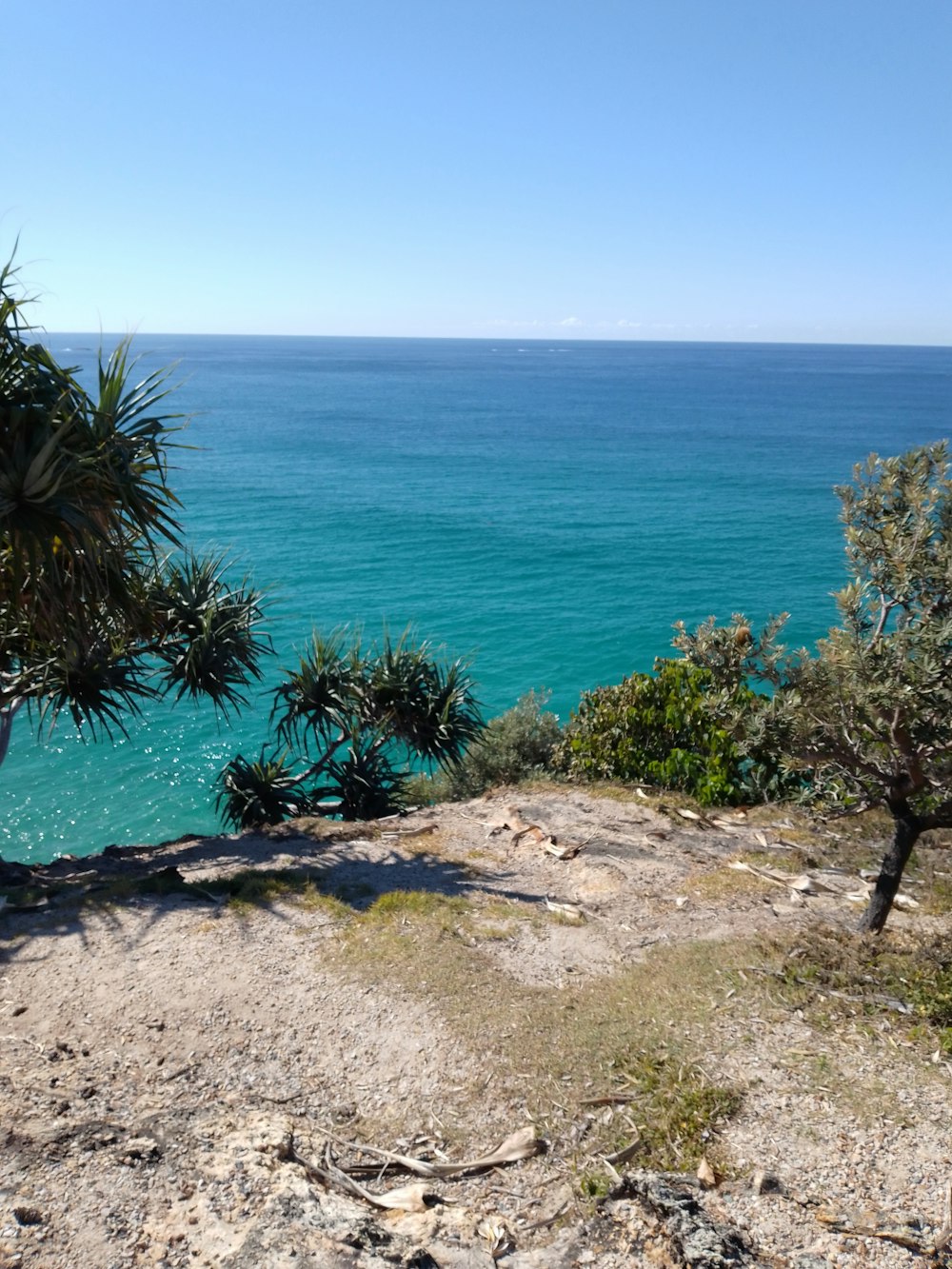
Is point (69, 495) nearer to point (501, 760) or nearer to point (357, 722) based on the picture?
point (357, 722)

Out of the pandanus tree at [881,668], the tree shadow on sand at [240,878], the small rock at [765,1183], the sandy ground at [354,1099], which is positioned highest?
the pandanus tree at [881,668]

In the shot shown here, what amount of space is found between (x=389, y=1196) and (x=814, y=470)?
77.1 metres

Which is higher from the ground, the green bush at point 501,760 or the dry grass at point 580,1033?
the dry grass at point 580,1033

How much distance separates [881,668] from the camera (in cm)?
690

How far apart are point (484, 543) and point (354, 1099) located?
45103mm

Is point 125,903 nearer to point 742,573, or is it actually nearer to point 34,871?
point 34,871

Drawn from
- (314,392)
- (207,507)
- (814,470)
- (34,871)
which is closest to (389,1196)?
(34,871)

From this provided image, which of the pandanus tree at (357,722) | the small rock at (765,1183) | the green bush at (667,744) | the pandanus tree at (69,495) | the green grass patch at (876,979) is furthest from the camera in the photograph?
the green bush at (667,744)

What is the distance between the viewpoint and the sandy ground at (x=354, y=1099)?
4.99m

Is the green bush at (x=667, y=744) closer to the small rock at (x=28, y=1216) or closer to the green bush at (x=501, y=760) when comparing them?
the green bush at (x=501, y=760)

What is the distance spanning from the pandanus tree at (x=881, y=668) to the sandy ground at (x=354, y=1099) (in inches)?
79.4

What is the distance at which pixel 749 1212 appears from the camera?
17.0 feet

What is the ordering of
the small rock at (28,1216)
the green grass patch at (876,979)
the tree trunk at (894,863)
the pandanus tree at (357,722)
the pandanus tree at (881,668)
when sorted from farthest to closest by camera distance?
the pandanus tree at (357,722) < the tree trunk at (894,863) < the green grass patch at (876,979) < the pandanus tree at (881,668) < the small rock at (28,1216)

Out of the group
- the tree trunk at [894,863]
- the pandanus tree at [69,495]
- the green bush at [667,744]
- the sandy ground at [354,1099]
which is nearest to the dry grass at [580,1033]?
the sandy ground at [354,1099]
